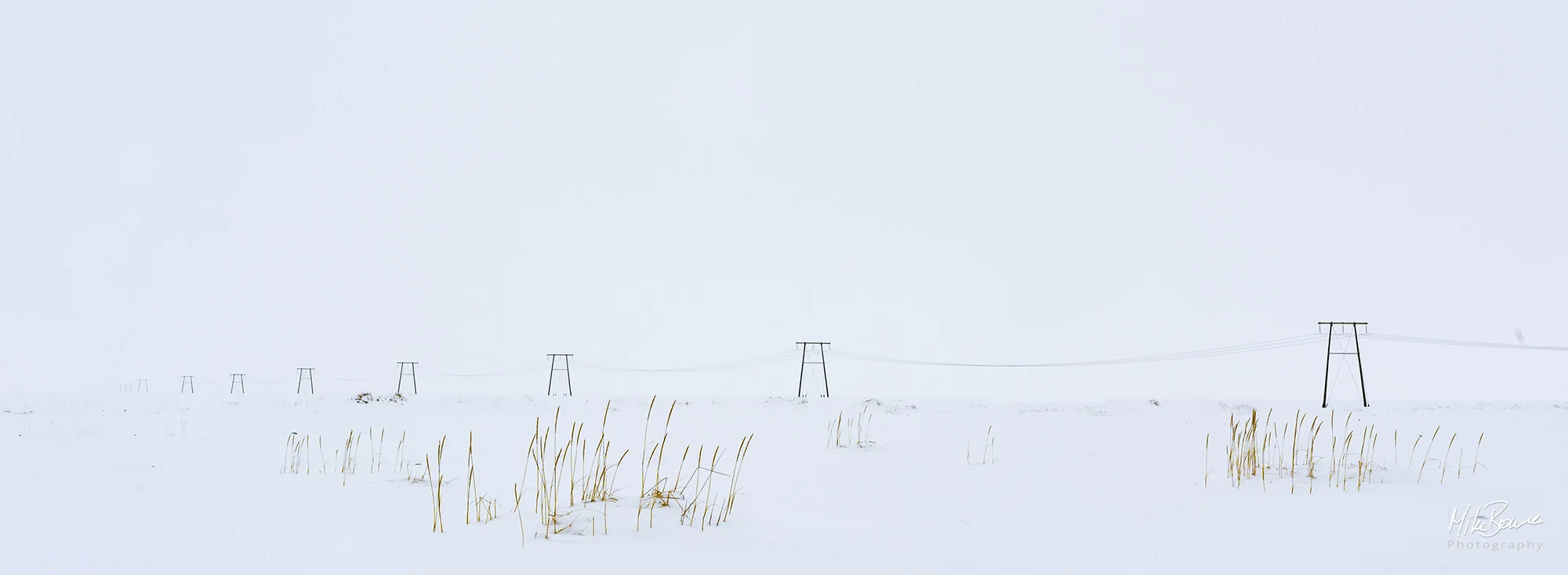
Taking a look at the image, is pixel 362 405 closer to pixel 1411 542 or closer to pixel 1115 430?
pixel 1115 430

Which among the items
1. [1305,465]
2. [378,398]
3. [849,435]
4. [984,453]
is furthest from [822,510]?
[378,398]

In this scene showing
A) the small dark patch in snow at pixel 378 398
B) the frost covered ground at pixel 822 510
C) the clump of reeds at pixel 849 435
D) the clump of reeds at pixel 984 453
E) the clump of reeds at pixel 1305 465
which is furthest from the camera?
the small dark patch in snow at pixel 378 398

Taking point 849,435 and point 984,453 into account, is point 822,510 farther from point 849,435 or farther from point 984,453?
point 849,435

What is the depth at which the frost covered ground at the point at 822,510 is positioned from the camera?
4051mm

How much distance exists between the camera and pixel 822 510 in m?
5.88

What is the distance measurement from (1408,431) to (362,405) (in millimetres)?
20358

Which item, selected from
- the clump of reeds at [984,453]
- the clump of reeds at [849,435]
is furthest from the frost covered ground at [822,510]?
the clump of reeds at [849,435]

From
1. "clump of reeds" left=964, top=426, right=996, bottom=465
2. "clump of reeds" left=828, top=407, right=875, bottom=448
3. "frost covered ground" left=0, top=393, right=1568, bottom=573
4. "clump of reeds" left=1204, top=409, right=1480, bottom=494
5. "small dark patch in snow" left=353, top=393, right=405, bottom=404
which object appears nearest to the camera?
"frost covered ground" left=0, top=393, right=1568, bottom=573

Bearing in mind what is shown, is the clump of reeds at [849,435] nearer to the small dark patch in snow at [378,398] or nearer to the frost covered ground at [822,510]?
the frost covered ground at [822,510]

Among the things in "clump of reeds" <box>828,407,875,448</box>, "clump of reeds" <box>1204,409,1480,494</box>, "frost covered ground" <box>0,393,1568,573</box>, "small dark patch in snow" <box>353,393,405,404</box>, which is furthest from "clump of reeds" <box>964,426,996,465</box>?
"small dark patch in snow" <box>353,393,405,404</box>

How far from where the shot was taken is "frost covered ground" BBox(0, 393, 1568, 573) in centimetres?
405

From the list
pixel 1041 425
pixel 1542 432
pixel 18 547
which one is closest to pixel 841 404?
pixel 1041 425

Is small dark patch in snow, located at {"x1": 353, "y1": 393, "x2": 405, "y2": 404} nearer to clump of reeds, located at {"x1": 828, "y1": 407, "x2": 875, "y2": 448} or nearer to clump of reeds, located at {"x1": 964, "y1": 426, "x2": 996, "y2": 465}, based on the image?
clump of reeds, located at {"x1": 828, "y1": 407, "x2": 875, "y2": 448}

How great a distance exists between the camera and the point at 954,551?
14.8ft
